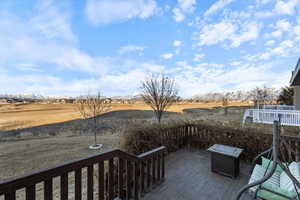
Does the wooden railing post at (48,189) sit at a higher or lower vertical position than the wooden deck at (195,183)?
higher

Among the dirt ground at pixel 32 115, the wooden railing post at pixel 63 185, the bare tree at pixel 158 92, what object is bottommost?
the dirt ground at pixel 32 115

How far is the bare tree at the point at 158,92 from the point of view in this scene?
7.23 meters

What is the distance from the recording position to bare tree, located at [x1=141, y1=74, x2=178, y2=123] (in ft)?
23.7

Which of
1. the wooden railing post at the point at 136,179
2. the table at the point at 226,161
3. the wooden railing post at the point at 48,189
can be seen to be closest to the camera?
the wooden railing post at the point at 48,189

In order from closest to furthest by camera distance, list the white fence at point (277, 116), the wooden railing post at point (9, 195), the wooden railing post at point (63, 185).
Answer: the wooden railing post at point (9, 195), the wooden railing post at point (63, 185), the white fence at point (277, 116)

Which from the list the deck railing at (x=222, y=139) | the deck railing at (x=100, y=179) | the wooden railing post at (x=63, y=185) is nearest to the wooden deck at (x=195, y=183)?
the deck railing at (x=100, y=179)

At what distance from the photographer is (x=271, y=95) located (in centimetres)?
1739

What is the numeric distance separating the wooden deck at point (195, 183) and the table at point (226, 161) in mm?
118

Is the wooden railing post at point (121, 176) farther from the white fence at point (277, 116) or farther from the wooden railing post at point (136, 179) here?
the white fence at point (277, 116)

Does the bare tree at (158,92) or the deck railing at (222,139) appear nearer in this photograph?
the deck railing at (222,139)

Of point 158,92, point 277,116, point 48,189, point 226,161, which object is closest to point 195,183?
point 226,161

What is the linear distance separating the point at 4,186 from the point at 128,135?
221cm

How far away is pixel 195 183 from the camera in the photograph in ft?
8.89

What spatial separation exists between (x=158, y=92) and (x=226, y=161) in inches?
193
